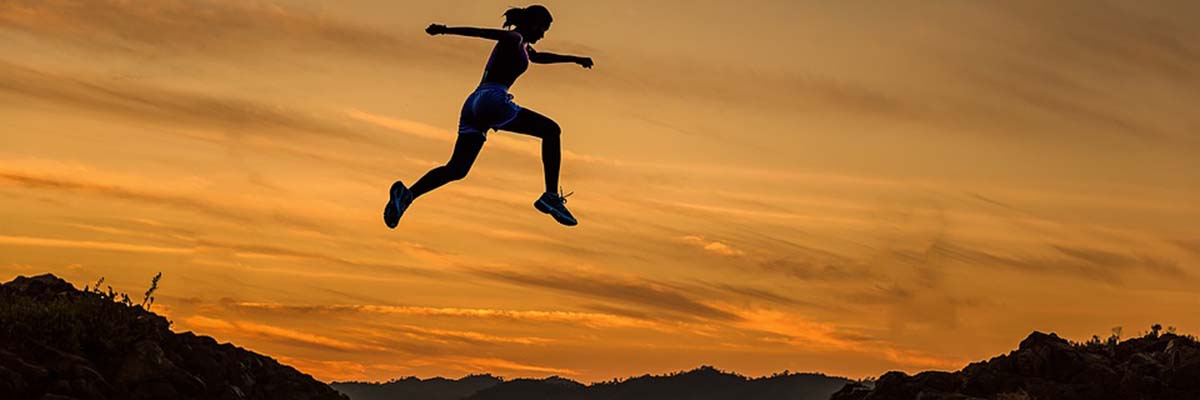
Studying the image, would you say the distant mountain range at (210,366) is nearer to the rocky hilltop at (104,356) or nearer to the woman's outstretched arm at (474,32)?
the rocky hilltop at (104,356)

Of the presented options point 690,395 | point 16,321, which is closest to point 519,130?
point 16,321

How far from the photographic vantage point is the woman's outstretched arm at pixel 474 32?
17734 millimetres

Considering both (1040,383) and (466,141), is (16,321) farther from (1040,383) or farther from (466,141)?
(1040,383)

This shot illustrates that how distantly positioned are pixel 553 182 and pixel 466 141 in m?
1.54

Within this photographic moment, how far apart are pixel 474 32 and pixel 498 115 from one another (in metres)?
1.42

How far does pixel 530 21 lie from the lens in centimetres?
1919

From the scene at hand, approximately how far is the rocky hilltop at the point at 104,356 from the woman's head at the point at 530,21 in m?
8.45

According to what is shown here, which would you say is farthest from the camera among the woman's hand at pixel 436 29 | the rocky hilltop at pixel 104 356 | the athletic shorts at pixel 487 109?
the rocky hilltop at pixel 104 356

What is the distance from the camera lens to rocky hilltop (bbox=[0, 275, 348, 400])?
21031 millimetres

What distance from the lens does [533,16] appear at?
19.2 metres

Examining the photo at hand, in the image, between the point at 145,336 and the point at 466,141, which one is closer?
the point at 466,141

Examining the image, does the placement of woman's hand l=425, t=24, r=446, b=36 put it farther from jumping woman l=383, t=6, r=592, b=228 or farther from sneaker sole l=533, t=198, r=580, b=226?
sneaker sole l=533, t=198, r=580, b=226

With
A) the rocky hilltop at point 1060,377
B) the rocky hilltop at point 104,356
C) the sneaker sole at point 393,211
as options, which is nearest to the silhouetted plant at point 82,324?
the rocky hilltop at point 104,356

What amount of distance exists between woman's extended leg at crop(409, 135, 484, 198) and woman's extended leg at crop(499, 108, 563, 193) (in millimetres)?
499
